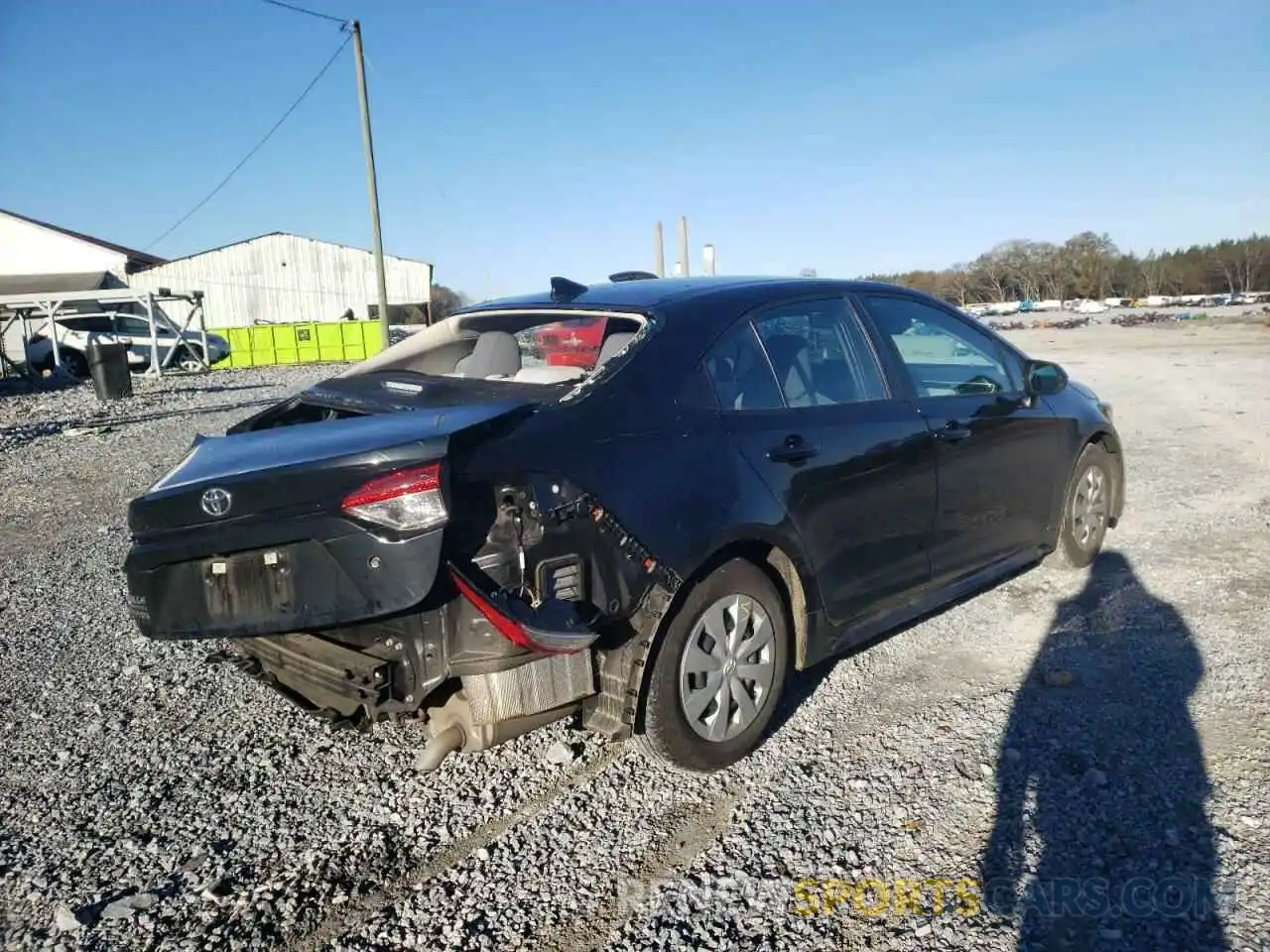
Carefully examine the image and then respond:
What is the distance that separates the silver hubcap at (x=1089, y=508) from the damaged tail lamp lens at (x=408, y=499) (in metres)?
3.88

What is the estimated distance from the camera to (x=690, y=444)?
3.10 meters

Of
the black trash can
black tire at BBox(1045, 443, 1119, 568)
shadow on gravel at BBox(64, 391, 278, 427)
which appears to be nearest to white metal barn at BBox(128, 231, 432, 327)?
the black trash can

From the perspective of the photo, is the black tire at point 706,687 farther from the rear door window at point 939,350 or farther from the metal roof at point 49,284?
the metal roof at point 49,284

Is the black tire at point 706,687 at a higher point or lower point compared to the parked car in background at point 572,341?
lower

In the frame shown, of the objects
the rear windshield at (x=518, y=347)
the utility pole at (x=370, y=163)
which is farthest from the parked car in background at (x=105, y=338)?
the rear windshield at (x=518, y=347)

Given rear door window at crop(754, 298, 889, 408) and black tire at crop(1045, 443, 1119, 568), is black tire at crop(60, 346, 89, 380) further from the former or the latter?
black tire at crop(1045, 443, 1119, 568)

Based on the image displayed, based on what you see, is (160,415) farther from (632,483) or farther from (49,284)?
(49,284)

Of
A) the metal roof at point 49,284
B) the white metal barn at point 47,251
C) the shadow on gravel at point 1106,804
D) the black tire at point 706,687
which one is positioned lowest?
the shadow on gravel at point 1106,804

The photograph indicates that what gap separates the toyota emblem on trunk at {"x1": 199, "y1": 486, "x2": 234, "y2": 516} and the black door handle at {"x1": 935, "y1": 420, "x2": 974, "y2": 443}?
111 inches

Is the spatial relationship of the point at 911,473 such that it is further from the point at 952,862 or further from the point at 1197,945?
the point at 1197,945

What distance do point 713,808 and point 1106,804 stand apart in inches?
48.2

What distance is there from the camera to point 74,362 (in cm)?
2466

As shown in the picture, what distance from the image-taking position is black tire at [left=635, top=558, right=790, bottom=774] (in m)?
2.99

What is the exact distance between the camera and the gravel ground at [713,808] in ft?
8.15
